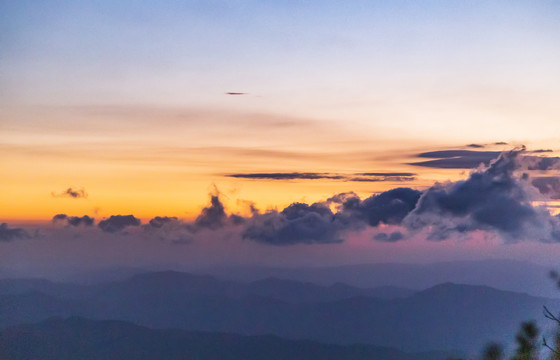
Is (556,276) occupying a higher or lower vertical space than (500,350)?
higher

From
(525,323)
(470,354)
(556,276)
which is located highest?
(556,276)

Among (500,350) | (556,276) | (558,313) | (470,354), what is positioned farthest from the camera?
(470,354)

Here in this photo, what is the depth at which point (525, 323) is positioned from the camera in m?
13.6

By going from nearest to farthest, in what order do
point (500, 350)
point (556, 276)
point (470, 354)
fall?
1. point (556, 276)
2. point (500, 350)
3. point (470, 354)

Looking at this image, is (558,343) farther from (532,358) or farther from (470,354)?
(470,354)

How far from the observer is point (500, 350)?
14.2 meters

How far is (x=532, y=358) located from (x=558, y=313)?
108cm

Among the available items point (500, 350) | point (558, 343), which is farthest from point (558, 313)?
point (500, 350)

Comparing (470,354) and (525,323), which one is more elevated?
(525,323)

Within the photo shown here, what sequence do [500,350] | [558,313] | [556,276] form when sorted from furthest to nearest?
[500,350], [558,313], [556,276]

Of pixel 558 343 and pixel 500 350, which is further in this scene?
pixel 500 350

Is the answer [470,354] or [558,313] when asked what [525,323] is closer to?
[558,313]

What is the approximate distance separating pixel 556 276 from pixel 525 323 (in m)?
1.86

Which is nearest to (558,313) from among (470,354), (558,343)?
(558,343)
